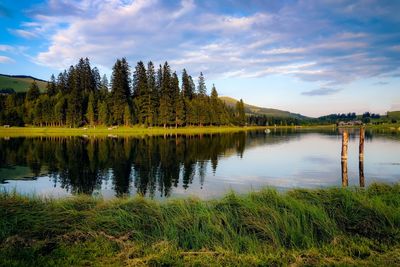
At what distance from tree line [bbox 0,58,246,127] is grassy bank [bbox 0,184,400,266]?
85.0 m

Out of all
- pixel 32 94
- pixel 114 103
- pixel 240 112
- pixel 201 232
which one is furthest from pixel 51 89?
pixel 201 232

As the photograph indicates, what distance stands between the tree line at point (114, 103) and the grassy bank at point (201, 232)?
8502 centimetres

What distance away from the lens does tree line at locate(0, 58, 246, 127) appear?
96.5 meters

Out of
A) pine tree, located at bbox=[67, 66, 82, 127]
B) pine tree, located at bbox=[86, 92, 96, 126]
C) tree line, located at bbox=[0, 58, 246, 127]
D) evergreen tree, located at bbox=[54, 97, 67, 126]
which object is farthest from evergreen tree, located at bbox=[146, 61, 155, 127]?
evergreen tree, located at bbox=[54, 97, 67, 126]

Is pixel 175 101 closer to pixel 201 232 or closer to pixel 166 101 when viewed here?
pixel 166 101

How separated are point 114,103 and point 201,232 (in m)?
91.5

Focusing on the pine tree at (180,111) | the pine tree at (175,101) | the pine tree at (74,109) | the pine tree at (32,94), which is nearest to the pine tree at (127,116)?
the pine tree at (175,101)

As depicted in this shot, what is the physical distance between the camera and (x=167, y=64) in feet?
340

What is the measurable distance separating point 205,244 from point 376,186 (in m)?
9.98

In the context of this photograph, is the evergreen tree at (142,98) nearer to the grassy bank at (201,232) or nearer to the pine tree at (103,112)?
the pine tree at (103,112)

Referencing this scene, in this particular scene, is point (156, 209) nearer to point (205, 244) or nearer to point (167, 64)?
point (205, 244)

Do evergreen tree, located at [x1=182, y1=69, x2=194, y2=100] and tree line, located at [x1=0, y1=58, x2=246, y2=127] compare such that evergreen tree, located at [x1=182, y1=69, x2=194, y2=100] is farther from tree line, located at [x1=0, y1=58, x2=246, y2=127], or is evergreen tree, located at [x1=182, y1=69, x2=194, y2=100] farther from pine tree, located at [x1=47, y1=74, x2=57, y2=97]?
pine tree, located at [x1=47, y1=74, x2=57, y2=97]

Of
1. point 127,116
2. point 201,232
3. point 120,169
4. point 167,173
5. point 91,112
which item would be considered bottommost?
point 167,173

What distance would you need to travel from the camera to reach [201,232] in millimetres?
8836
